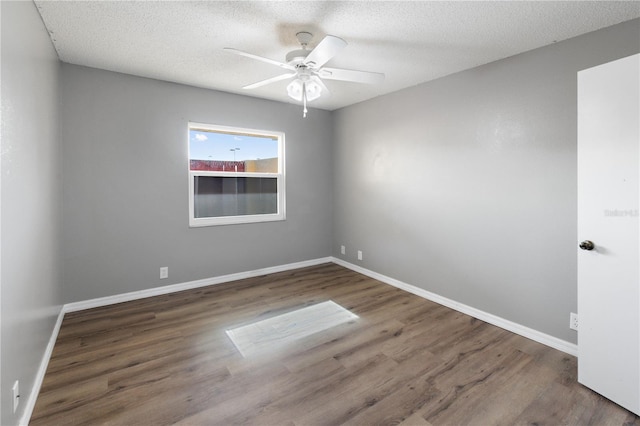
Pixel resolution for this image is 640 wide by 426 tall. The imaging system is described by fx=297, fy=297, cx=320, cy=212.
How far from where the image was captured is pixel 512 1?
188 centimetres

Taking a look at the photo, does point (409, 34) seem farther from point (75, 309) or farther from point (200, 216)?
point (75, 309)

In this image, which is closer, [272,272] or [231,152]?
[231,152]

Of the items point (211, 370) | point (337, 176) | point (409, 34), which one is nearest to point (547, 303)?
point (409, 34)

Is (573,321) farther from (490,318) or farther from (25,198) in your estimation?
(25,198)

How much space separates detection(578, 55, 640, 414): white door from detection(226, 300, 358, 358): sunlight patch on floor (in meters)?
1.79

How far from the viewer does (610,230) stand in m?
1.79

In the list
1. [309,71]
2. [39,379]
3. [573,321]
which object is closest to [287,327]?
[39,379]

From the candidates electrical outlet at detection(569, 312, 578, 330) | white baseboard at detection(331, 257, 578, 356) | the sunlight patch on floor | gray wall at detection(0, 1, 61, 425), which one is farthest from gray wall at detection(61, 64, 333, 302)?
electrical outlet at detection(569, 312, 578, 330)

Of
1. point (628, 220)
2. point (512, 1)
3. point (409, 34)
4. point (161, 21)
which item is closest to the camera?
point (628, 220)

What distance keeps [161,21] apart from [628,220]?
10.8ft

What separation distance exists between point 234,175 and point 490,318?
3.42 metres

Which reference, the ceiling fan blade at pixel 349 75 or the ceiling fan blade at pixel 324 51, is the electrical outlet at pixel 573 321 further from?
the ceiling fan blade at pixel 324 51

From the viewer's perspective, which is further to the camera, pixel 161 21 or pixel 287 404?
pixel 161 21

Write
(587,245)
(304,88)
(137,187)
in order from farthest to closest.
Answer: (137,187) < (304,88) < (587,245)
